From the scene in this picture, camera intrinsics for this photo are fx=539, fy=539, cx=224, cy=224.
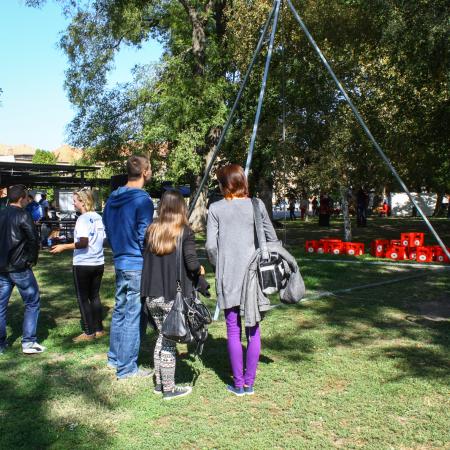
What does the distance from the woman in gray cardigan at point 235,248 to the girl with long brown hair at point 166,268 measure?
21 centimetres

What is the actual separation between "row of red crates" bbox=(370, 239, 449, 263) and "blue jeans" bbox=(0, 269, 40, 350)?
9302 mm

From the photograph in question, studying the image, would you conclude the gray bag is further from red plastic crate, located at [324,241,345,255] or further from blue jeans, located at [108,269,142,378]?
red plastic crate, located at [324,241,345,255]

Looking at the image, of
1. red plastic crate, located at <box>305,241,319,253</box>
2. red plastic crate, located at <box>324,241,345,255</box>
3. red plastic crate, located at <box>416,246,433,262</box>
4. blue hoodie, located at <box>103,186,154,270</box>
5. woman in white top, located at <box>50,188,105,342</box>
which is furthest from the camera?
red plastic crate, located at <box>305,241,319,253</box>

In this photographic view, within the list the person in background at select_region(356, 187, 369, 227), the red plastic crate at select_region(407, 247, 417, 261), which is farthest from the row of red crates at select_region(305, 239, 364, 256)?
the person in background at select_region(356, 187, 369, 227)

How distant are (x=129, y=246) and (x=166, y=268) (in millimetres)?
569

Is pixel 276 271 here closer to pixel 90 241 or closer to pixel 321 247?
pixel 90 241

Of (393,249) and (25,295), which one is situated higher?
(25,295)

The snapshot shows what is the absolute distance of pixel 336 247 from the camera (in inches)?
556

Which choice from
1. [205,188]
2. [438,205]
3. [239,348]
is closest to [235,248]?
[239,348]

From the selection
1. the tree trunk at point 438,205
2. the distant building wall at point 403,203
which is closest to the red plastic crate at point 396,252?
the tree trunk at point 438,205

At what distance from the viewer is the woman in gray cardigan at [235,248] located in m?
4.34

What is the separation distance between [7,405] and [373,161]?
1320 cm

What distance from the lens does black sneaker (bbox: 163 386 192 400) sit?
4.35 metres

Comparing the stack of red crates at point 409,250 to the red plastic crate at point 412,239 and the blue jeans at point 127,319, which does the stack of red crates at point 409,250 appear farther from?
the blue jeans at point 127,319
